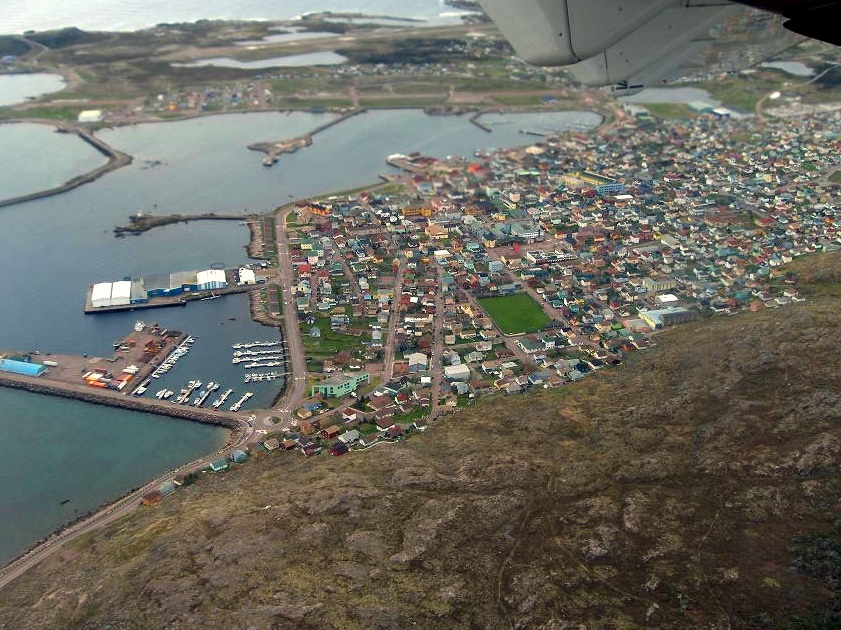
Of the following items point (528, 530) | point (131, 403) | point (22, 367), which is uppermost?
point (528, 530)

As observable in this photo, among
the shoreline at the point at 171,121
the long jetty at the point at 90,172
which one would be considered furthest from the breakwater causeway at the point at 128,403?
the long jetty at the point at 90,172

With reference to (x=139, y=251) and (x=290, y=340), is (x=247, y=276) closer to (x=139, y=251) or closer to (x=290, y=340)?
(x=290, y=340)

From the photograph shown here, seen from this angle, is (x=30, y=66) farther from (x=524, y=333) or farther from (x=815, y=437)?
(x=815, y=437)

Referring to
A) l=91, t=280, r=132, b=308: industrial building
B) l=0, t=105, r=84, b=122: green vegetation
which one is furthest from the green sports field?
l=0, t=105, r=84, b=122: green vegetation

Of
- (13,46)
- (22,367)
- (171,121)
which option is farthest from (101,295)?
(13,46)

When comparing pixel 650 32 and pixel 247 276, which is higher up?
pixel 650 32

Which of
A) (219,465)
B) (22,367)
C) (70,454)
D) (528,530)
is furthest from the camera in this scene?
(22,367)
